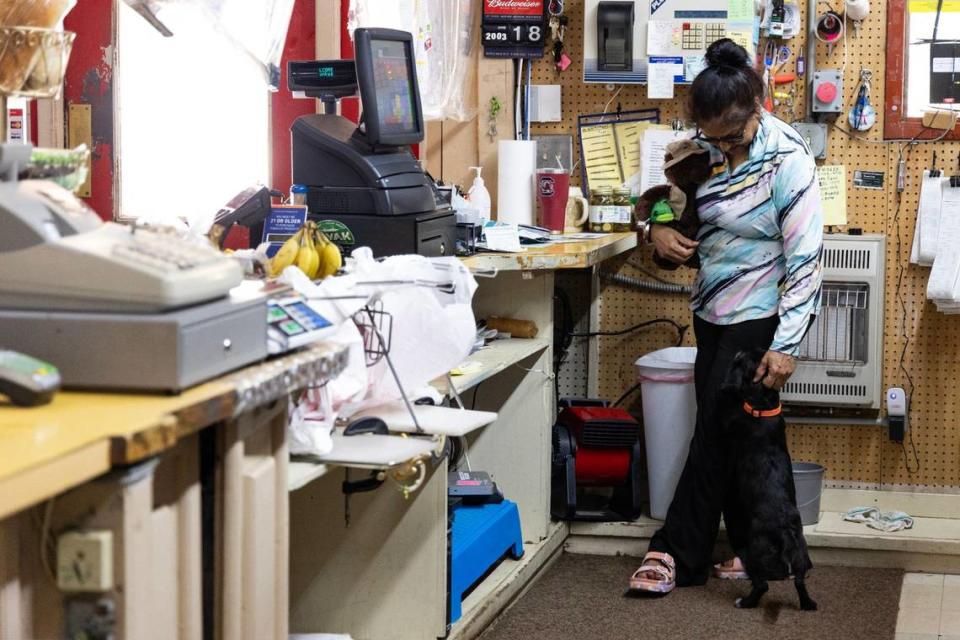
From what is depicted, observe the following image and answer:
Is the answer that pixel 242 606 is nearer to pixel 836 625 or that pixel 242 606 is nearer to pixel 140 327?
pixel 140 327

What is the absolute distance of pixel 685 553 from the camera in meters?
4.00

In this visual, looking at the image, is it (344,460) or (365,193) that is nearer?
(344,460)

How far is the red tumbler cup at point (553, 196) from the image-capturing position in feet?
14.7

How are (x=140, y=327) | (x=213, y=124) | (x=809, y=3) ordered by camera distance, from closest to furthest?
(x=140, y=327)
(x=809, y=3)
(x=213, y=124)

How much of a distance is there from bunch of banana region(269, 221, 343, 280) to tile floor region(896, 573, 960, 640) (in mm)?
2016

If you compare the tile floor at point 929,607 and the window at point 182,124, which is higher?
the window at point 182,124

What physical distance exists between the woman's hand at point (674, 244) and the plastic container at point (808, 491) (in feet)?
3.03

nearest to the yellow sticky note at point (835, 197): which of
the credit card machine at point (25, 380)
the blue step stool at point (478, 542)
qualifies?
the blue step stool at point (478, 542)

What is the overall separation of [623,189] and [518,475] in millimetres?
1141

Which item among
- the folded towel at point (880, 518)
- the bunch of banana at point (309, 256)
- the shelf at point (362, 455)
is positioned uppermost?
the bunch of banana at point (309, 256)

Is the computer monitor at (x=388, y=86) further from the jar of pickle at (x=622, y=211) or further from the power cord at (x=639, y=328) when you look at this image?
the power cord at (x=639, y=328)

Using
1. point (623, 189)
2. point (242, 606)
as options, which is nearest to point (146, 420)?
point (242, 606)

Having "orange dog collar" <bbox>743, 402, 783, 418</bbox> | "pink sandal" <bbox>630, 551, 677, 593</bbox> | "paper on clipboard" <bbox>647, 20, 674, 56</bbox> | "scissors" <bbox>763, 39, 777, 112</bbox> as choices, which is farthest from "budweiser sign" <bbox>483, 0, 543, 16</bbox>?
"pink sandal" <bbox>630, 551, 677, 593</bbox>

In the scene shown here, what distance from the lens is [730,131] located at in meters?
3.69
